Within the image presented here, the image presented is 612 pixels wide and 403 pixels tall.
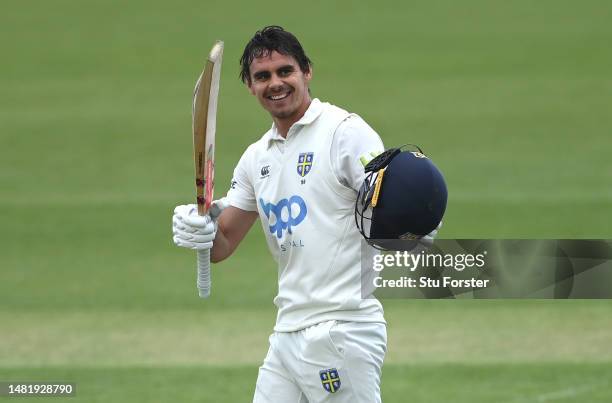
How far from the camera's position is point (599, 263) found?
772 cm

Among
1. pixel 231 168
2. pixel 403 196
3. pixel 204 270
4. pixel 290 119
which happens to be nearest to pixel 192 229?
pixel 204 270

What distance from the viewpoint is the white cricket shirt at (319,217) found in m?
5.08

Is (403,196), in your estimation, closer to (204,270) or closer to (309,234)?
(309,234)

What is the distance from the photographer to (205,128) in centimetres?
530

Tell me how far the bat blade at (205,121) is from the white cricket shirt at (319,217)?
0.85ft

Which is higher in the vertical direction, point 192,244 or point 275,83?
point 275,83

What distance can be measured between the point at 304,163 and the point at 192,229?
503 millimetres

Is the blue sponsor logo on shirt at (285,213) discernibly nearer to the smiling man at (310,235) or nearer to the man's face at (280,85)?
the smiling man at (310,235)

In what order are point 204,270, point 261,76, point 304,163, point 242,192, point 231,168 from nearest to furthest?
point 304,163, point 261,76, point 204,270, point 242,192, point 231,168

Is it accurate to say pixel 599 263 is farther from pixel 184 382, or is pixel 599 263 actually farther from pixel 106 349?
pixel 106 349

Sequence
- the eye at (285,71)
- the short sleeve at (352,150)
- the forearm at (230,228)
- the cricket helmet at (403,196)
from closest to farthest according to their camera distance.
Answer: the cricket helmet at (403,196) → the short sleeve at (352,150) → the eye at (285,71) → the forearm at (230,228)

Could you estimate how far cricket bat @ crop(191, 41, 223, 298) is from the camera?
17.0 ft

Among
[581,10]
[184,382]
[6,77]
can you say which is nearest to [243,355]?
[184,382]

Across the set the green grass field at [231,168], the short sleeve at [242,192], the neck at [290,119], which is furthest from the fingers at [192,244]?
the green grass field at [231,168]
